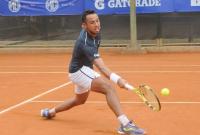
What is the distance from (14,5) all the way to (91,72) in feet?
40.3

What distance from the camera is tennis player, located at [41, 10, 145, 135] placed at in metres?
6.02

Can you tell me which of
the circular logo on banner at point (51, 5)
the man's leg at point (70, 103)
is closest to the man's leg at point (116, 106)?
the man's leg at point (70, 103)

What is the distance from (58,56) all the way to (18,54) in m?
1.80

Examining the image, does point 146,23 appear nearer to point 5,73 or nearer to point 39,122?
point 5,73

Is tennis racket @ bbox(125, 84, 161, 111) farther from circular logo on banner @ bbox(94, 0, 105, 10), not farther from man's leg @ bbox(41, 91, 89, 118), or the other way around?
circular logo on banner @ bbox(94, 0, 105, 10)

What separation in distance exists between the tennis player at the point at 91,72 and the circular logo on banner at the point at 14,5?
12.0m

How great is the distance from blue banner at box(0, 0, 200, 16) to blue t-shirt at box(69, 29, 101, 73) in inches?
429

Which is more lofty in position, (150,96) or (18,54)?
(150,96)

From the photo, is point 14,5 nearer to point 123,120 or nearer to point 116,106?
point 116,106

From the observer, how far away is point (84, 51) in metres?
6.30

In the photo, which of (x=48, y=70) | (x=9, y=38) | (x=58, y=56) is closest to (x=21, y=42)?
(x=9, y=38)

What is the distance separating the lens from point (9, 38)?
741 inches

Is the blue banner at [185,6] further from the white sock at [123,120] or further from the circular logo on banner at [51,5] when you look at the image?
the white sock at [123,120]

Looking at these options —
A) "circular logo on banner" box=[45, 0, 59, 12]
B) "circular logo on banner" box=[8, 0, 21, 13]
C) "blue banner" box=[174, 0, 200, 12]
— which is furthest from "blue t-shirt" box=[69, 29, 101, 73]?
"circular logo on banner" box=[8, 0, 21, 13]
